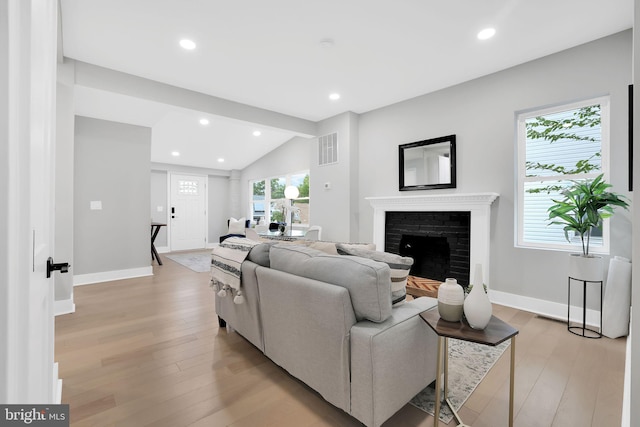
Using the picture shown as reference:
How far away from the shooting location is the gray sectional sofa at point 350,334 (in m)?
1.42

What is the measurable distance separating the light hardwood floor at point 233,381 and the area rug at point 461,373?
0.16ft

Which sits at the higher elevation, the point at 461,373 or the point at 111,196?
the point at 111,196

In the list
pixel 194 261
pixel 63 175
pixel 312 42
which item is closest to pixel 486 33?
pixel 312 42

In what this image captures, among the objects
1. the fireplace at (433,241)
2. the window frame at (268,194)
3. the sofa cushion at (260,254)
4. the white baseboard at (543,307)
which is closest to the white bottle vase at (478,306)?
the sofa cushion at (260,254)

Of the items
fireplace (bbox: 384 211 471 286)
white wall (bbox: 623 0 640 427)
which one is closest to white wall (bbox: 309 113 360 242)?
fireplace (bbox: 384 211 471 286)

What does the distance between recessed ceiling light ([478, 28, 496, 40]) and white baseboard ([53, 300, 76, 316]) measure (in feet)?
16.4

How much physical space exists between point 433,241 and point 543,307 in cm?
139

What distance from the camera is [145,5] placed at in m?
2.43

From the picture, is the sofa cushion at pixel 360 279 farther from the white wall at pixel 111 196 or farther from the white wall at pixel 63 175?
the white wall at pixel 111 196

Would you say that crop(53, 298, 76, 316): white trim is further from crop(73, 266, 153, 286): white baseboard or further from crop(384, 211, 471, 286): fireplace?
crop(384, 211, 471, 286): fireplace

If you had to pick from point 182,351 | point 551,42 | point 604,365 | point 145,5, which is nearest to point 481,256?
point 604,365

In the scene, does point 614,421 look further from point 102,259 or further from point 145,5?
point 102,259

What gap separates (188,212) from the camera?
324 inches

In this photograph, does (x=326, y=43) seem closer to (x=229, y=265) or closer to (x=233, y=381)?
(x=229, y=265)
